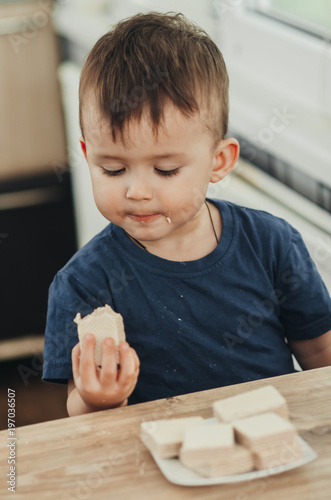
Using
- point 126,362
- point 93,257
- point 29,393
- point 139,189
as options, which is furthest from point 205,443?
point 29,393

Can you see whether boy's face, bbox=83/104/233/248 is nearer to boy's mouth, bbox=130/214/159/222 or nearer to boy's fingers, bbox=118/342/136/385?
boy's mouth, bbox=130/214/159/222

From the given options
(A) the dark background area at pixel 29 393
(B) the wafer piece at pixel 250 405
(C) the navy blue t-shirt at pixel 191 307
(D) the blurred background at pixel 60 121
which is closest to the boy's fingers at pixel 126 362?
(B) the wafer piece at pixel 250 405

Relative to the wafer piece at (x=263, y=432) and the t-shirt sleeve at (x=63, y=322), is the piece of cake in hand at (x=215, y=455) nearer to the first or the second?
the wafer piece at (x=263, y=432)

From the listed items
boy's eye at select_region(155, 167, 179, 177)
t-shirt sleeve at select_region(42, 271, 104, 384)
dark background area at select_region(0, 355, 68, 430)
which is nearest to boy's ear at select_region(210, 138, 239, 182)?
boy's eye at select_region(155, 167, 179, 177)

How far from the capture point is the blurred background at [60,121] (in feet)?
5.26

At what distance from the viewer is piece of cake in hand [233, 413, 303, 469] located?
65 cm

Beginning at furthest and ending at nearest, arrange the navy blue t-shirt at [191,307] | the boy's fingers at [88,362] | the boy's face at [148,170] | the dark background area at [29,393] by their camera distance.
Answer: the dark background area at [29,393]
the navy blue t-shirt at [191,307]
the boy's face at [148,170]
the boy's fingers at [88,362]

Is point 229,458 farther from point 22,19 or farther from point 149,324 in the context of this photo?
point 22,19

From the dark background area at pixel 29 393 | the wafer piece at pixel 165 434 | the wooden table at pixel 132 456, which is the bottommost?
the dark background area at pixel 29 393

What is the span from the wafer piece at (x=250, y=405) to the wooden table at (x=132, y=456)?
35mm

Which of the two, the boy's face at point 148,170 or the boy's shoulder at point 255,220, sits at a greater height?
the boy's face at point 148,170

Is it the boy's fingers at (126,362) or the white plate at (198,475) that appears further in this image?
the boy's fingers at (126,362)

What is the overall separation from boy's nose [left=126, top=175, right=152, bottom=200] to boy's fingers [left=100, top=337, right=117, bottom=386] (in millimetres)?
190

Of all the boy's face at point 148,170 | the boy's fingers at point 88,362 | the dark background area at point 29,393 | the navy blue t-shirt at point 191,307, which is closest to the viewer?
the boy's fingers at point 88,362
